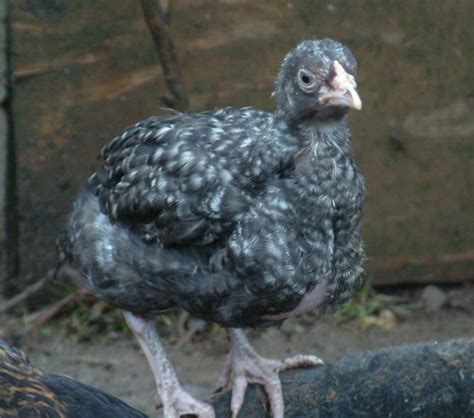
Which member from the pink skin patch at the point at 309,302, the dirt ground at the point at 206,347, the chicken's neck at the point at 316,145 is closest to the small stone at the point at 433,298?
the dirt ground at the point at 206,347

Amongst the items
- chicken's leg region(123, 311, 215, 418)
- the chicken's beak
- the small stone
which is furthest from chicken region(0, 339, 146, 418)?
the small stone

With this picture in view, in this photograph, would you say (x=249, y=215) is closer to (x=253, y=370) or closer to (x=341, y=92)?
(x=341, y=92)

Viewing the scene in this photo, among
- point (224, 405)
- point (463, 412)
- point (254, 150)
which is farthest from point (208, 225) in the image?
point (463, 412)

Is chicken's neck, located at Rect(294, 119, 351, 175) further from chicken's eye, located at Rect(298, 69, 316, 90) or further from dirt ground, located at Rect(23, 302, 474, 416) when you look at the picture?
dirt ground, located at Rect(23, 302, 474, 416)

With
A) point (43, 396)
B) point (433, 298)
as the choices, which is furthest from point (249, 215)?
point (433, 298)

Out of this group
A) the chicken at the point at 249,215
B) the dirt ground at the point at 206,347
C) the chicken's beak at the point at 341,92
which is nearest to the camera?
the chicken's beak at the point at 341,92

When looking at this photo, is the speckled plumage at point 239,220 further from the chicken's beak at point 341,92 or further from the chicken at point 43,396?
the chicken at point 43,396

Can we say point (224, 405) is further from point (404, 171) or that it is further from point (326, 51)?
point (404, 171)
